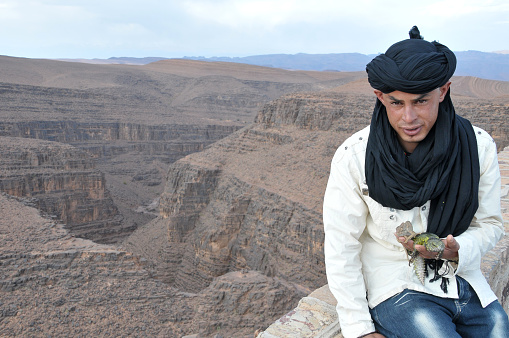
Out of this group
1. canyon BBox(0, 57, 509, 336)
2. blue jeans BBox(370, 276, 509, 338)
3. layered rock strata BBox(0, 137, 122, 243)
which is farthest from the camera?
layered rock strata BBox(0, 137, 122, 243)

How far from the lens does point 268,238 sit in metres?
22.9

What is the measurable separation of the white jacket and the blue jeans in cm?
5

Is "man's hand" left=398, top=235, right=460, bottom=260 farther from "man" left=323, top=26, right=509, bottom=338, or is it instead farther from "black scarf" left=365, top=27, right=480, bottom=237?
"black scarf" left=365, top=27, right=480, bottom=237

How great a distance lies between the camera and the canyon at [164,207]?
13.2 metres

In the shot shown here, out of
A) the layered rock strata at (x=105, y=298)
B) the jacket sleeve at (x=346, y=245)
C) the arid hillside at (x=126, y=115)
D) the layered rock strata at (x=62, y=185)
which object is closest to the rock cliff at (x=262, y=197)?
the layered rock strata at (x=62, y=185)

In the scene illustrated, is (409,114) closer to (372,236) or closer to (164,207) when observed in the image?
(372,236)

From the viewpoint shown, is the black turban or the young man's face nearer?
the black turban

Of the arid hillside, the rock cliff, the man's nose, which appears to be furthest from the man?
the arid hillside

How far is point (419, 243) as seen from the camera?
3141 mm

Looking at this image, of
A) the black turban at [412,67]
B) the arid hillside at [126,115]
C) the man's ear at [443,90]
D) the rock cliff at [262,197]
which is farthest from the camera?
the arid hillside at [126,115]

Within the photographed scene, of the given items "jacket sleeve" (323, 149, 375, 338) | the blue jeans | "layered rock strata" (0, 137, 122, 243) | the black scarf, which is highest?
the black scarf

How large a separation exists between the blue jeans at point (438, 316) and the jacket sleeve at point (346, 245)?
0.13 meters

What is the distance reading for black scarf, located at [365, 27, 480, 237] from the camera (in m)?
3.08

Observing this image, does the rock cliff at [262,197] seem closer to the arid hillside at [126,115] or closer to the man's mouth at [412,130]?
the arid hillside at [126,115]
